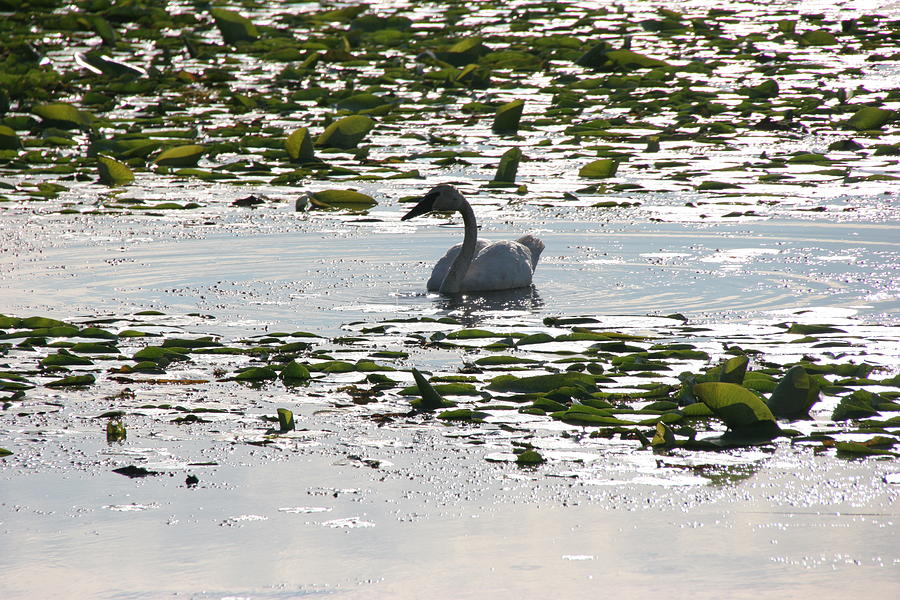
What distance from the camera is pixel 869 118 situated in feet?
46.6

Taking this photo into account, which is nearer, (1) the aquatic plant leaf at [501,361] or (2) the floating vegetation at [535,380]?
(2) the floating vegetation at [535,380]

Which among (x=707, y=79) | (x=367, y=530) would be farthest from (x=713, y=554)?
(x=707, y=79)

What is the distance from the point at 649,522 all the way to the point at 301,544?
1.25m

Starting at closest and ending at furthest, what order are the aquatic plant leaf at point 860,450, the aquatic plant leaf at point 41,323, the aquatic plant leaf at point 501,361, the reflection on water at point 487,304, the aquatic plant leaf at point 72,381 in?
the aquatic plant leaf at point 860,450 → the aquatic plant leaf at point 72,381 → the aquatic plant leaf at point 501,361 → the aquatic plant leaf at point 41,323 → the reflection on water at point 487,304

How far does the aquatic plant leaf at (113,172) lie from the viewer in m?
12.6

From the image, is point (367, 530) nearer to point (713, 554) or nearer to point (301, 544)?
point (301, 544)

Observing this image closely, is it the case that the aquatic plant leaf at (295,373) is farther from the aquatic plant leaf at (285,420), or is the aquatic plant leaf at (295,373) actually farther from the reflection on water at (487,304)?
the reflection on water at (487,304)

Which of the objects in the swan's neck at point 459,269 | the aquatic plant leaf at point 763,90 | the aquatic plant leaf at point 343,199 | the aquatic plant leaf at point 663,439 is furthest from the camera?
the aquatic plant leaf at point 763,90

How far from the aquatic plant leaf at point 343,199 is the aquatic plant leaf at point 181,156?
1.87 metres

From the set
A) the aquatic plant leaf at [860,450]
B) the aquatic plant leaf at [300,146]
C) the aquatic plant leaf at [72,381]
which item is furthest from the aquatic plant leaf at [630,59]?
the aquatic plant leaf at [860,450]

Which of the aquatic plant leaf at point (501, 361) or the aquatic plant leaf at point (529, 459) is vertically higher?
the aquatic plant leaf at point (501, 361)

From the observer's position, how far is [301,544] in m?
4.85

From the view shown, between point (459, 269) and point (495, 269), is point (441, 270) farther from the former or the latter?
point (495, 269)

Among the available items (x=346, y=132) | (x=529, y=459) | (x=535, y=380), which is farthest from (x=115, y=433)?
(x=346, y=132)
